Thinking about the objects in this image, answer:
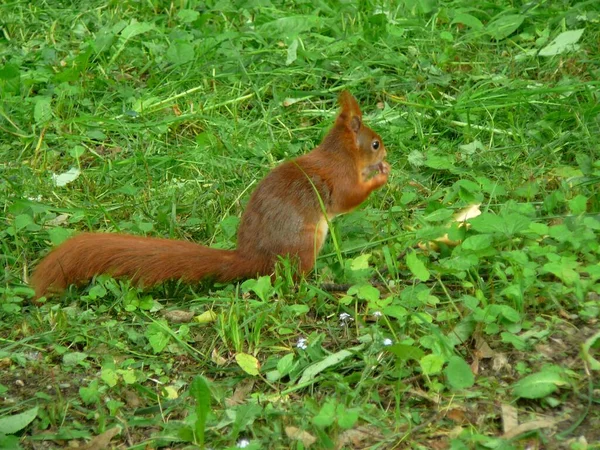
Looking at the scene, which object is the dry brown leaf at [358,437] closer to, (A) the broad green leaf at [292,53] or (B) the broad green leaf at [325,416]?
(B) the broad green leaf at [325,416]

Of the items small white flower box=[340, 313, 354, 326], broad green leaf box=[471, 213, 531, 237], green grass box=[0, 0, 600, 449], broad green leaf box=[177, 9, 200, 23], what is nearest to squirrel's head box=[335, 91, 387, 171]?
green grass box=[0, 0, 600, 449]

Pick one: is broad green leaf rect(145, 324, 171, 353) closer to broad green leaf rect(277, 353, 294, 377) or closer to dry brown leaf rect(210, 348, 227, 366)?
dry brown leaf rect(210, 348, 227, 366)

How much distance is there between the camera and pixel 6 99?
4395mm

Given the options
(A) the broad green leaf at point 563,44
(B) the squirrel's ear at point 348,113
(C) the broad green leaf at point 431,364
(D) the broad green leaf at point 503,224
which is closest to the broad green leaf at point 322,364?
(C) the broad green leaf at point 431,364

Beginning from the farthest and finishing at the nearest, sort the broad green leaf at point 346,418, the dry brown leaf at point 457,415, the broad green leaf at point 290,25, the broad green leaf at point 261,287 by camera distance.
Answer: the broad green leaf at point 290,25, the broad green leaf at point 261,287, the dry brown leaf at point 457,415, the broad green leaf at point 346,418

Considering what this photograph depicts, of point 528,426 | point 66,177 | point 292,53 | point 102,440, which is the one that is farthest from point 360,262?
point 292,53

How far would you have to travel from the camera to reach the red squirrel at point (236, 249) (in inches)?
121

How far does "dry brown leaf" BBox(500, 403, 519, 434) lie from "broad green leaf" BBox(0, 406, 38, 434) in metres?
1.16

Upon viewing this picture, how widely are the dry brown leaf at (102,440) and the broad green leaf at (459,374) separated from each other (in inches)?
32.5

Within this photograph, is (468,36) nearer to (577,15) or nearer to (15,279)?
(577,15)

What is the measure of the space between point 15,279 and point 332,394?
48.1 inches

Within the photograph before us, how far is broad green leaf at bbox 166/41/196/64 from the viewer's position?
4.57m

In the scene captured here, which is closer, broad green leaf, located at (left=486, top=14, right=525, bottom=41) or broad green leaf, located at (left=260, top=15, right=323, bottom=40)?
broad green leaf, located at (left=486, top=14, right=525, bottom=41)

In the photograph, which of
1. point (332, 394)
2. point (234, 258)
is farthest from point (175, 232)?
point (332, 394)
